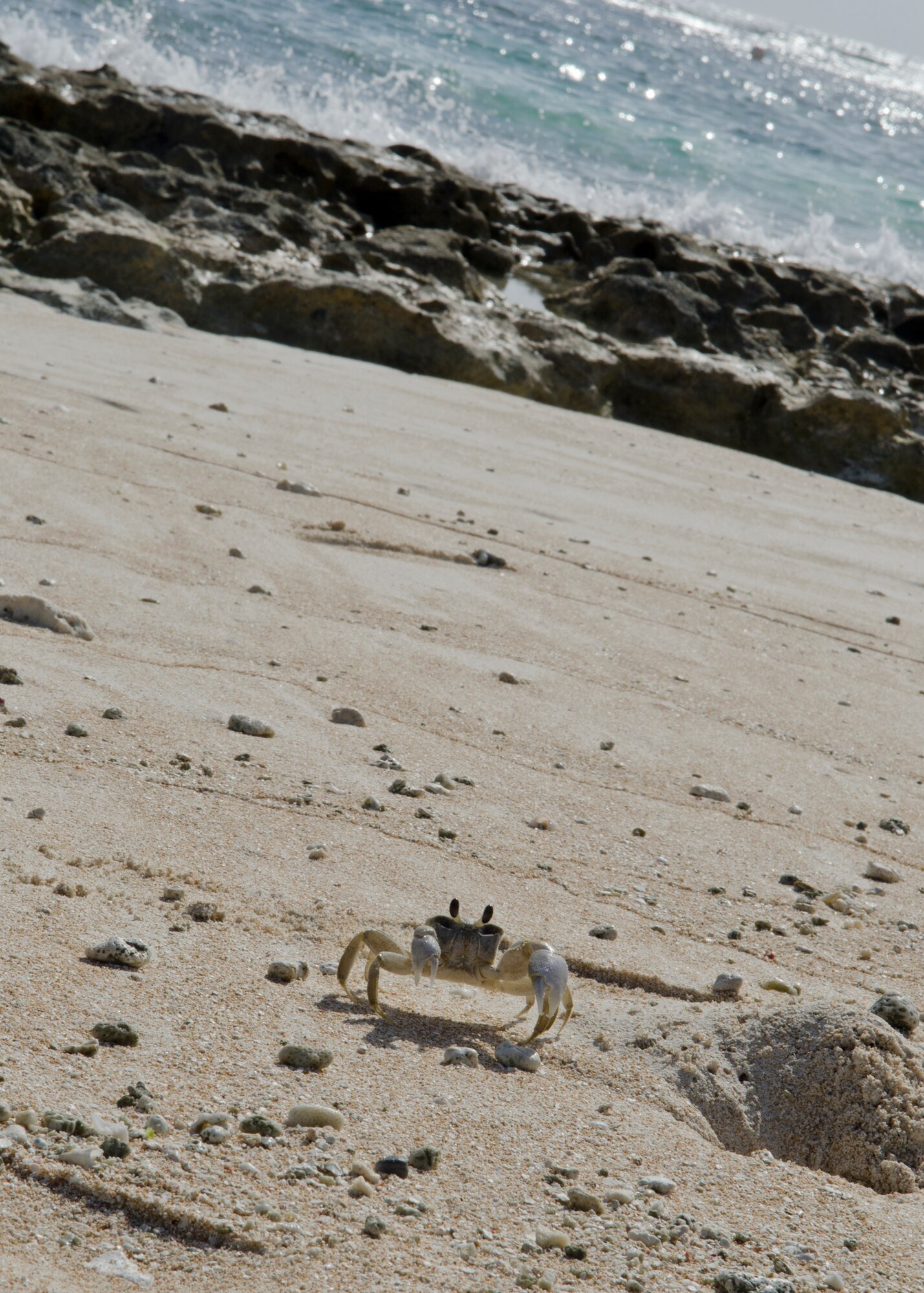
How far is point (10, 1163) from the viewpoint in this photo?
5.64ft

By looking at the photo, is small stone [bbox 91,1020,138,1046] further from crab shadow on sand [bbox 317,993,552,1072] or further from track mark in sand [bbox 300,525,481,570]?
track mark in sand [bbox 300,525,481,570]

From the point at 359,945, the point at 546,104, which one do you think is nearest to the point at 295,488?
the point at 359,945

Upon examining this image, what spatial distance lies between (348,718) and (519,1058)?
1588 millimetres

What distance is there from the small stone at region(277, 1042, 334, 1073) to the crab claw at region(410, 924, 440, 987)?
0.93ft

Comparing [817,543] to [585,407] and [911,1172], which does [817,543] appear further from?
[911,1172]

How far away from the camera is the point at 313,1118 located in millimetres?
1974

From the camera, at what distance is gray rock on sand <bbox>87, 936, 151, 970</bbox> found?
2291 millimetres

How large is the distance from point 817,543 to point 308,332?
14.1ft

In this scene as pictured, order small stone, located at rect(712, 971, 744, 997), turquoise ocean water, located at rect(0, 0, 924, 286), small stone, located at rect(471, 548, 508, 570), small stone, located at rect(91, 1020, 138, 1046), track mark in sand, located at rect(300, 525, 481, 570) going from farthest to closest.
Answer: turquoise ocean water, located at rect(0, 0, 924, 286)
small stone, located at rect(471, 548, 508, 570)
track mark in sand, located at rect(300, 525, 481, 570)
small stone, located at rect(712, 971, 744, 997)
small stone, located at rect(91, 1020, 138, 1046)

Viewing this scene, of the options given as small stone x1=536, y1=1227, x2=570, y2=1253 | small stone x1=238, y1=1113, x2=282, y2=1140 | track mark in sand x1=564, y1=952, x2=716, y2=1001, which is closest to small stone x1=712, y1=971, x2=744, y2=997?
track mark in sand x1=564, y1=952, x2=716, y2=1001

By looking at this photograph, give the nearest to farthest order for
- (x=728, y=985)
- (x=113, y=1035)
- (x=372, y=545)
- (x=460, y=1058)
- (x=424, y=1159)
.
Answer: (x=424, y=1159)
(x=113, y=1035)
(x=460, y=1058)
(x=728, y=985)
(x=372, y=545)

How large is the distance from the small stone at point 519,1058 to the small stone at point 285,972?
0.40 metres

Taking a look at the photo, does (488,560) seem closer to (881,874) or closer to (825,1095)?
(881,874)

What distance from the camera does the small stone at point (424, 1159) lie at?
76.3 inches
